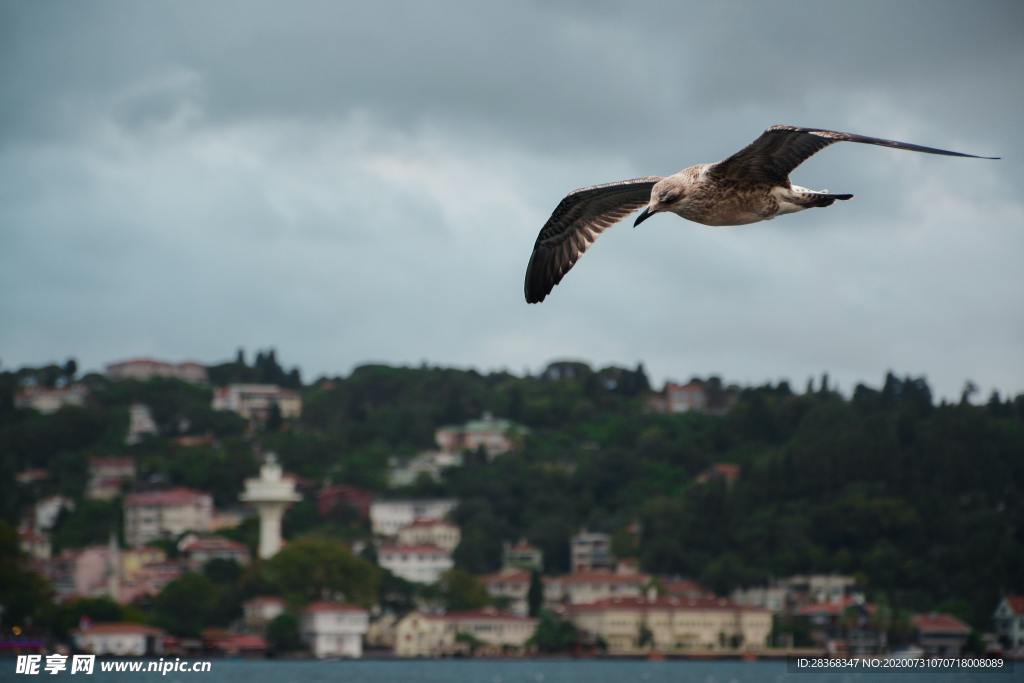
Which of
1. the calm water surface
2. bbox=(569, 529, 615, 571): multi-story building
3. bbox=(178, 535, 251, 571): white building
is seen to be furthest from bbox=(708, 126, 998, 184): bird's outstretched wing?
bbox=(569, 529, 615, 571): multi-story building

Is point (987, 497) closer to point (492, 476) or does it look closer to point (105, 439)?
point (492, 476)

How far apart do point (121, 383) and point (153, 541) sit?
48.7 metres

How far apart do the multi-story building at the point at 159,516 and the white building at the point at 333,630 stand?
4242 cm

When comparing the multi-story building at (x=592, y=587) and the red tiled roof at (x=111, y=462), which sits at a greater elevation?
the red tiled roof at (x=111, y=462)

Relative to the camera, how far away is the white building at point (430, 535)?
14625cm

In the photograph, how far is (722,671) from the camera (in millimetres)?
105000

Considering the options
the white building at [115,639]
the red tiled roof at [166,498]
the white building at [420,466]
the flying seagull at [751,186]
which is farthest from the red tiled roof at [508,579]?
the flying seagull at [751,186]

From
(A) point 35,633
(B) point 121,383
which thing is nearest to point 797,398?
(B) point 121,383

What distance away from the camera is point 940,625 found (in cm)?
10938

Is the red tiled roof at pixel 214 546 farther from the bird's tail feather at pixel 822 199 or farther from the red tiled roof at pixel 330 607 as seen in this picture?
the bird's tail feather at pixel 822 199

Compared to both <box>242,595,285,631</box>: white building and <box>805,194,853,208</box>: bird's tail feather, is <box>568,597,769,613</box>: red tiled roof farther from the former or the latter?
<box>805,194,853,208</box>: bird's tail feather

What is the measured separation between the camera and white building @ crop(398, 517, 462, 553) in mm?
146250

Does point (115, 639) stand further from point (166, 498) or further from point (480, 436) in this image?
point (480, 436)

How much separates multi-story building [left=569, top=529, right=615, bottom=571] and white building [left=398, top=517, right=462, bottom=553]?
7.57 metres
